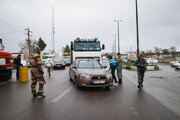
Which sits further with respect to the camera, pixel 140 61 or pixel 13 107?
pixel 140 61

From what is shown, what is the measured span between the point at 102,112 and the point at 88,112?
401mm

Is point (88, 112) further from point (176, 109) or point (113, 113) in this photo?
point (176, 109)

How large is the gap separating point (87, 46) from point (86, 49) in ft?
1.25

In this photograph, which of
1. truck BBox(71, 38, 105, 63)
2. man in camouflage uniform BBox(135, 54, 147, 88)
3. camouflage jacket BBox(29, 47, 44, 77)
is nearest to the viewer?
camouflage jacket BBox(29, 47, 44, 77)

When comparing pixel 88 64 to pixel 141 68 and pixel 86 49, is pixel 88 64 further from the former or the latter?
pixel 86 49

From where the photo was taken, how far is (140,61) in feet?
24.2

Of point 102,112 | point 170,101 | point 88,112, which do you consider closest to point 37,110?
point 88,112

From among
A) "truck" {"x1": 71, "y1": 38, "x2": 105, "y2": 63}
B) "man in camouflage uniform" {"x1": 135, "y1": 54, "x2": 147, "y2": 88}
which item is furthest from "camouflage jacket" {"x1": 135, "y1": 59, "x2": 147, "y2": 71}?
"truck" {"x1": 71, "y1": 38, "x2": 105, "y2": 63}

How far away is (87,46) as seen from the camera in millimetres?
12930

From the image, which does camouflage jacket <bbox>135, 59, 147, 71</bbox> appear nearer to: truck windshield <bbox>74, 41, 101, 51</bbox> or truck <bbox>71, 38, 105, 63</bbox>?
Result: truck <bbox>71, 38, 105, 63</bbox>

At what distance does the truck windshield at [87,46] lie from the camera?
12781 mm

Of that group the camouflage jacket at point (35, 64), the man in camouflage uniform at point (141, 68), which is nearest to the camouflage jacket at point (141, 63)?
the man in camouflage uniform at point (141, 68)

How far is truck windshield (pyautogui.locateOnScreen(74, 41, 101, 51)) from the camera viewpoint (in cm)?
1278

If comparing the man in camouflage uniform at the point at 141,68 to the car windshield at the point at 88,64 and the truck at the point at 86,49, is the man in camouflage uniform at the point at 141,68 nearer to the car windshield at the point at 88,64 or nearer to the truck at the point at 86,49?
the car windshield at the point at 88,64
